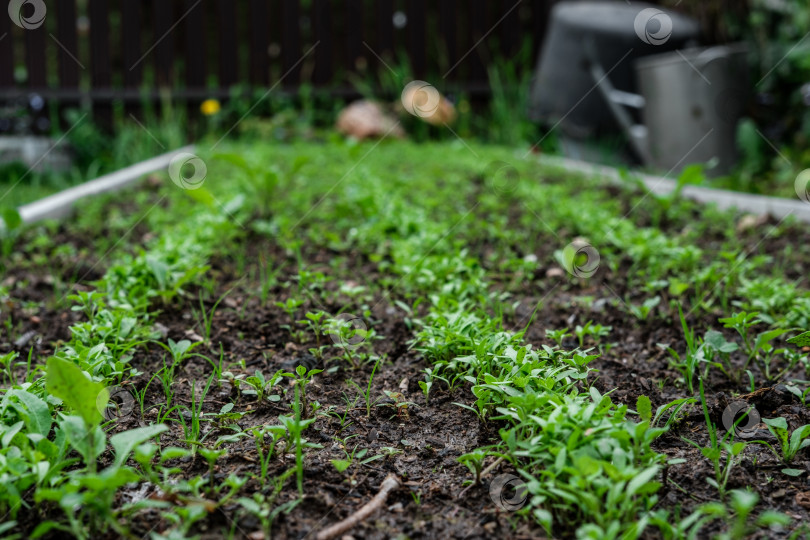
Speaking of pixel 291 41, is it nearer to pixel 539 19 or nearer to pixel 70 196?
pixel 539 19

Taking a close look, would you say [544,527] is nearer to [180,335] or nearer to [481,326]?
[481,326]

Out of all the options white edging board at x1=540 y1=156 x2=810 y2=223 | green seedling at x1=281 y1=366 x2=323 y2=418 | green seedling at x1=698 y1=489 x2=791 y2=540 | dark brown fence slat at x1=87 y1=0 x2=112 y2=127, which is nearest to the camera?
green seedling at x1=698 y1=489 x2=791 y2=540

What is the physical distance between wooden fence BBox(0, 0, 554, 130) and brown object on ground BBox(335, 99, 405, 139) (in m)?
0.33

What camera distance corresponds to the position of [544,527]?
897mm

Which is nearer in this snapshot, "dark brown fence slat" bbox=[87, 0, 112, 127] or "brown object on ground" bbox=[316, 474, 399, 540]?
"brown object on ground" bbox=[316, 474, 399, 540]

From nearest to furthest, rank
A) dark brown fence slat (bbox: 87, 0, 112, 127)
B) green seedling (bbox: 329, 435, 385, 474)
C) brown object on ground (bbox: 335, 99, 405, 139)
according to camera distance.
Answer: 1. green seedling (bbox: 329, 435, 385, 474)
2. brown object on ground (bbox: 335, 99, 405, 139)
3. dark brown fence slat (bbox: 87, 0, 112, 127)

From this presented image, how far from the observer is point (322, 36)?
20.6 ft

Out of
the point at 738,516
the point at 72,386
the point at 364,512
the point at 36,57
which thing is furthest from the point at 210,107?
the point at 738,516

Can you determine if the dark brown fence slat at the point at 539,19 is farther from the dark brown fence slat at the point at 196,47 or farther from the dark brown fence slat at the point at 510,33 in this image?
the dark brown fence slat at the point at 196,47

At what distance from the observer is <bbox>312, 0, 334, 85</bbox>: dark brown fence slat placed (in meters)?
6.25

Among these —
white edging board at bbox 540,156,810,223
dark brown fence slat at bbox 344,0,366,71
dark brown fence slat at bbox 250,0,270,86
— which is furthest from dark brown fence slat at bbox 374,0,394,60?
white edging board at bbox 540,156,810,223

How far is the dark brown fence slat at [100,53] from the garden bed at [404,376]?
12.6 ft

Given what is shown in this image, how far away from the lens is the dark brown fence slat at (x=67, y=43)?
19.8 ft

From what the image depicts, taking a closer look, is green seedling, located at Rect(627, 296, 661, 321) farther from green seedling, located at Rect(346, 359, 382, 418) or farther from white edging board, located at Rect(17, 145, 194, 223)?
white edging board, located at Rect(17, 145, 194, 223)
